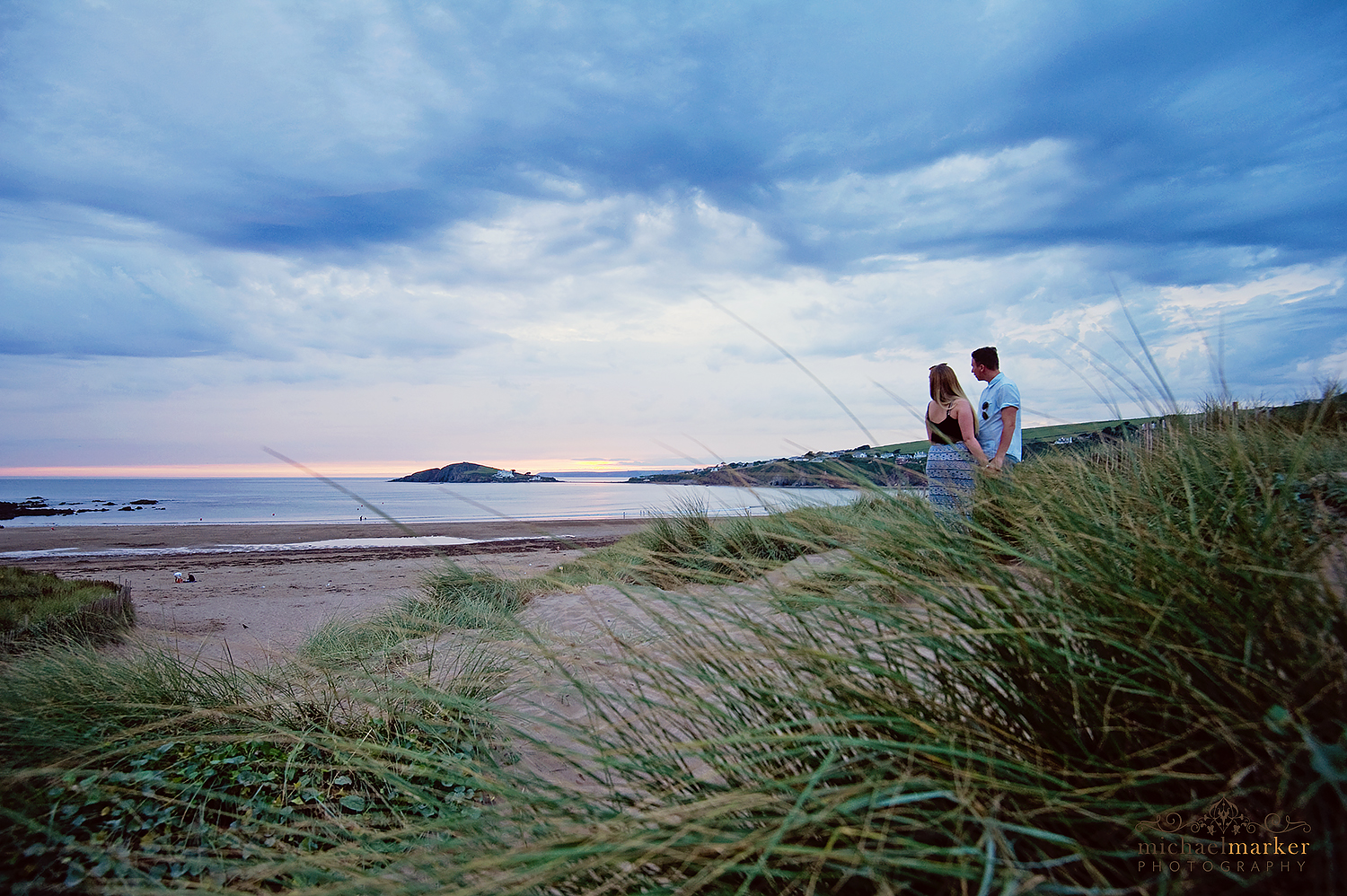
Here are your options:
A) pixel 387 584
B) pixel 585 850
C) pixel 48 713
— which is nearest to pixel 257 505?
pixel 387 584

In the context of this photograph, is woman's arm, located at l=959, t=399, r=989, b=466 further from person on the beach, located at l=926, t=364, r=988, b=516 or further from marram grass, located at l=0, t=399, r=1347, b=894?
marram grass, located at l=0, t=399, r=1347, b=894

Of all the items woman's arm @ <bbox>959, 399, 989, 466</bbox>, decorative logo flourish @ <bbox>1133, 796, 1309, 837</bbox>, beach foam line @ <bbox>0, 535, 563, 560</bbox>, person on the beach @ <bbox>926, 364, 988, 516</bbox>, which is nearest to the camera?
decorative logo flourish @ <bbox>1133, 796, 1309, 837</bbox>

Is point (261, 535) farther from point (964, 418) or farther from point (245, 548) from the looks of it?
point (964, 418)

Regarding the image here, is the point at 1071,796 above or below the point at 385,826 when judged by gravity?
above

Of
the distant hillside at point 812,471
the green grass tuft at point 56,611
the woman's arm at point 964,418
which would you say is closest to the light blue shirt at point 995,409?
the woman's arm at point 964,418

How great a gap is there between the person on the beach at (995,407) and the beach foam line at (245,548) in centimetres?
1174

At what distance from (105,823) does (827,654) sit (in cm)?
234

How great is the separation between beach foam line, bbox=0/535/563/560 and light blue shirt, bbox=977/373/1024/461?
38.5 ft

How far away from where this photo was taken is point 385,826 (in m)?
2.11

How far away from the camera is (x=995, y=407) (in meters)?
5.45

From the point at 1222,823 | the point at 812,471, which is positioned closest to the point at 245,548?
the point at 812,471

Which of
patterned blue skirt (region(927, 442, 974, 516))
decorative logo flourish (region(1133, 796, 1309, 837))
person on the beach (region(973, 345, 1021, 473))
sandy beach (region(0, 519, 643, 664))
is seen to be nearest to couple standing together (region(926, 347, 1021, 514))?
person on the beach (region(973, 345, 1021, 473))

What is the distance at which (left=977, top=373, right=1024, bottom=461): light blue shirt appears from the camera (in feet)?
17.5

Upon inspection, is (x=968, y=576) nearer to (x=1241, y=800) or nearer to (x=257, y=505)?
(x=1241, y=800)
